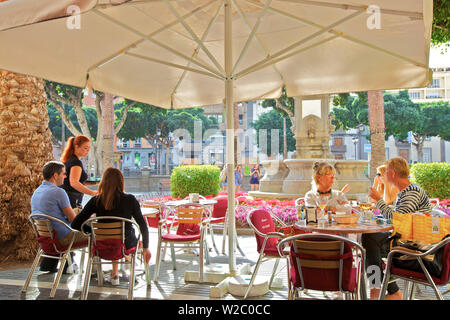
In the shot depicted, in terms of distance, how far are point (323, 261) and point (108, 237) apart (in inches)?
85.4

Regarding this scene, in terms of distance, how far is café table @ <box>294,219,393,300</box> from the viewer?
10.9 ft

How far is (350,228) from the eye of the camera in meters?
3.41

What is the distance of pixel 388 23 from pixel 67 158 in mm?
4313

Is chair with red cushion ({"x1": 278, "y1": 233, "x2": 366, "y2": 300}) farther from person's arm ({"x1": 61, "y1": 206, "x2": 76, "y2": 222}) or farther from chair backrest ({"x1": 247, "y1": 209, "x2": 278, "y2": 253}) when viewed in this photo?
person's arm ({"x1": 61, "y1": 206, "x2": 76, "y2": 222})

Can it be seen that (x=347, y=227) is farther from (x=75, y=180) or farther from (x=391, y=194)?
(x=75, y=180)

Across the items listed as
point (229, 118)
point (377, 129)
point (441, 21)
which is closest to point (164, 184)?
point (377, 129)

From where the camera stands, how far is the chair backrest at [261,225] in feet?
13.3

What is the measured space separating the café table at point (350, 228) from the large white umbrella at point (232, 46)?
1.15 m

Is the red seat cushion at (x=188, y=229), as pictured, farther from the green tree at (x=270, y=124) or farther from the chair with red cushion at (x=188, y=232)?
the green tree at (x=270, y=124)

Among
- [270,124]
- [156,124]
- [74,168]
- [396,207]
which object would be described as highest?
[270,124]

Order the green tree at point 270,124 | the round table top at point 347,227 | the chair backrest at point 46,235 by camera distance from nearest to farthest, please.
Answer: the round table top at point 347,227 < the chair backrest at point 46,235 < the green tree at point 270,124

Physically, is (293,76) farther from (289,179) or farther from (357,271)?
(289,179)

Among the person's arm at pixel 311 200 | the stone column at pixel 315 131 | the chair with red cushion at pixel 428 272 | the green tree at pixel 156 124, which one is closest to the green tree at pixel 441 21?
the stone column at pixel 315 131

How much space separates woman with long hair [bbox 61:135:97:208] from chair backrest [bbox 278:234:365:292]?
3.38 meters
